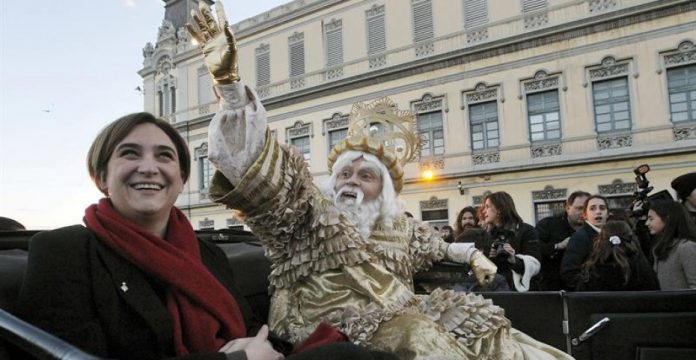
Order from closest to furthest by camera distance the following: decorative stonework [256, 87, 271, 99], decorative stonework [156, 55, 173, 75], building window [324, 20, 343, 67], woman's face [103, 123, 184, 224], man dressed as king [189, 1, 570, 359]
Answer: woman's face [103, 123, 184, 224] → man dressed as king [189, 1, 570, 359] → building window [324, 20, 343, 67] → decorative stonework [256, 87, 271, 99] → decorative stonework [156, 55, 173, 75]

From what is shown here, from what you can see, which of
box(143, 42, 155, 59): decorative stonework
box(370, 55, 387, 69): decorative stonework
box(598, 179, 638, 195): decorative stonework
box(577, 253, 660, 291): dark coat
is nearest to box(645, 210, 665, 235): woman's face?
box(577, 253, 660, 291): dark coat

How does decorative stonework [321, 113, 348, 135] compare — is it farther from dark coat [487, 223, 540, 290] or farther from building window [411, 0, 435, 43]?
dark coat [487, 223, 540, 290]

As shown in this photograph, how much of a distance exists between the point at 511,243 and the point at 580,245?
0.48 meters

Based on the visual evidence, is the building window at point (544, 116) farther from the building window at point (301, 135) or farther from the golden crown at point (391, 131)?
the golden crown at point (391, 131)

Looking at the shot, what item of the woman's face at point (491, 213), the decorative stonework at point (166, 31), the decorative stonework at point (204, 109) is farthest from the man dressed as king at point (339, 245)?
the decorative stonework at point (166, 31)

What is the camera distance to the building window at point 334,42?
1744cm

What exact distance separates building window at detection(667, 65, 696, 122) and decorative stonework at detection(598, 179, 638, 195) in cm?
183

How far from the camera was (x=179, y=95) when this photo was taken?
21891mm

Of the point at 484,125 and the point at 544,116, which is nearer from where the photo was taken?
the point at 544,116

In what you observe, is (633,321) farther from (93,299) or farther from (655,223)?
(93,299)

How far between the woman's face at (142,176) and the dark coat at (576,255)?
274 cm

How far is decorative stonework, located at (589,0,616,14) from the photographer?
12.9 meters

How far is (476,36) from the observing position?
48.0 ft

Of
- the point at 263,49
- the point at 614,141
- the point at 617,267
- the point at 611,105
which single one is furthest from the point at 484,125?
the point at 617,267
